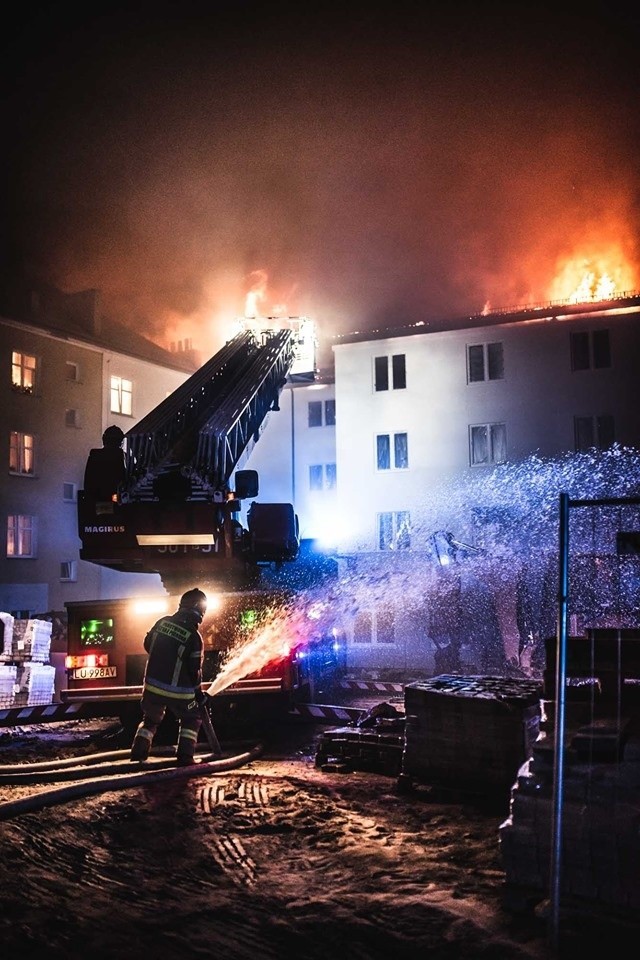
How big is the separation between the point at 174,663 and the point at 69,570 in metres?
22.1

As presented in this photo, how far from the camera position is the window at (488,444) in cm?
2584

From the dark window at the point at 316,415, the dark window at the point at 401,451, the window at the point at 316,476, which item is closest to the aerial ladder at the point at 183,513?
the dark window at the point at 401,451

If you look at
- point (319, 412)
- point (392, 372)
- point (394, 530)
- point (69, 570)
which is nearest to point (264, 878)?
point (394, 530)

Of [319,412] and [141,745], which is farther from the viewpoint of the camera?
[319,412]

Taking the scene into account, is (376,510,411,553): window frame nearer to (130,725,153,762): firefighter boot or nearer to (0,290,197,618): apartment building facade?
(0,290,197,618): apartment building facade

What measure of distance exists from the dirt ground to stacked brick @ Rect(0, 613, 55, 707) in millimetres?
7797

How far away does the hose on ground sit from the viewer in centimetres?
713

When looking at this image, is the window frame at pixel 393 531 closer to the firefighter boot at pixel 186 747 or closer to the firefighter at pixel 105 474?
the firefighter at pixel 105 474

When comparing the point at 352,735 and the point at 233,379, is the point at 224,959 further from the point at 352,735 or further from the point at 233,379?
the point at 233,379

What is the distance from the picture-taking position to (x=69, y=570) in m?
30.0

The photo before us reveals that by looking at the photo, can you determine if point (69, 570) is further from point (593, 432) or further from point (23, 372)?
point (593, 432)

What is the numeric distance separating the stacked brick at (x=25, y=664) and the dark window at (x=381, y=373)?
14181 millimetres

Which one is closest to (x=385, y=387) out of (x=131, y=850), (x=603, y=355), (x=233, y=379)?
(x=603, y=355)

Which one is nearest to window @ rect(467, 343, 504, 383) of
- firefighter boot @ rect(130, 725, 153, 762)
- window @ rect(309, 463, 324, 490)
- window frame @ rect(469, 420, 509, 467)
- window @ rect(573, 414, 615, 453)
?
window frame @ rect(469, 420, 509, 467)
